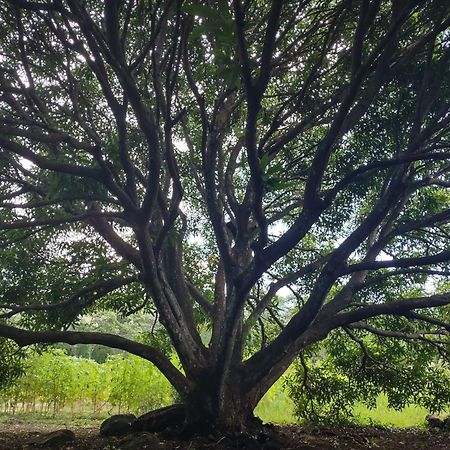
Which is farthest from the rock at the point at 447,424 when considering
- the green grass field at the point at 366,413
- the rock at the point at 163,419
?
the rock at the point at 163,419

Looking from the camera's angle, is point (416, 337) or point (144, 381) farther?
point (144, 381)

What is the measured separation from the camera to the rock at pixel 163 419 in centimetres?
571

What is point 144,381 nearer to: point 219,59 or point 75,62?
point 75,62

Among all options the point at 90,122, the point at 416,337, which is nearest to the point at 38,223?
the point at 90,122

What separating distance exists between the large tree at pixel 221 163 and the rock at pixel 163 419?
62cm

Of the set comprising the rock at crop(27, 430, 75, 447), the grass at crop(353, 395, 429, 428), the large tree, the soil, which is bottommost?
the rock at crop(27, 430, 75, 447)

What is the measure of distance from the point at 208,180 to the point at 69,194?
135cm

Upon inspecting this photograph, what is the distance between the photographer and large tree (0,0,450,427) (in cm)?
382

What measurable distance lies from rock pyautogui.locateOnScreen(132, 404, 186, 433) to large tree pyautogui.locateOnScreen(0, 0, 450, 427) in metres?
0.62

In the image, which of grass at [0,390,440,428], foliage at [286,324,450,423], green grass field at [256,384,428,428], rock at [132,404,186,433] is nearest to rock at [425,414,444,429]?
green grass field at [256,384,428,428]

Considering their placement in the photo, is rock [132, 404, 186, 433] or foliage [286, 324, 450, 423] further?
foliage [286, 324, 450, 423]

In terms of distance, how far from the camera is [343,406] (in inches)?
299

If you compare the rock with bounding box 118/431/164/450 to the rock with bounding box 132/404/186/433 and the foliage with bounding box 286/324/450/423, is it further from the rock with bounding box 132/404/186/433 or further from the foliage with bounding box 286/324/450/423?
the foliage with bounding box 286/324/450/423

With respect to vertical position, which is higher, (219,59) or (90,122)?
(90,122)
